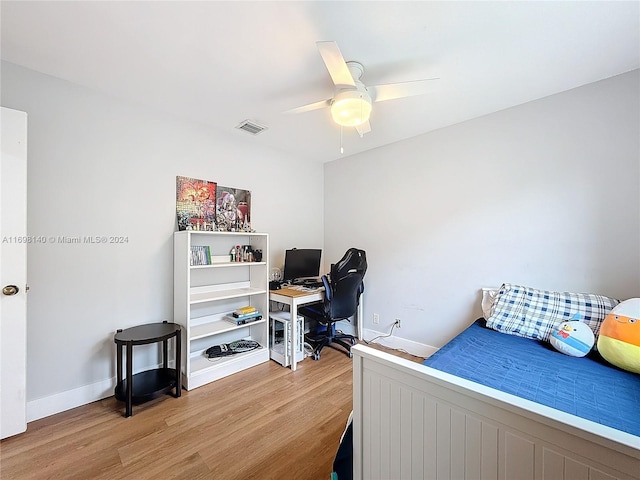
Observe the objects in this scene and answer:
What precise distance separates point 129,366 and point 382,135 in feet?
10.2

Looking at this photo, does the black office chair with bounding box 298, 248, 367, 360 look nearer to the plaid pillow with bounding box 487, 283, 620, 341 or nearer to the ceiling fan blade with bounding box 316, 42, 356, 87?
the plaid pillow with bounding box 487, 283, 620, 341

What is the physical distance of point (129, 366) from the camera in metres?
1.93

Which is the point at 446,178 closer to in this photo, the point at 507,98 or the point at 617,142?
the point at 507,98

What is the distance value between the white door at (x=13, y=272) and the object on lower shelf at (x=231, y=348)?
125 cm

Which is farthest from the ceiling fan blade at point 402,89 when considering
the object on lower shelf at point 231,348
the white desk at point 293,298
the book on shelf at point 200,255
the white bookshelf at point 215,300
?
the object on lower shelf at point 231,348

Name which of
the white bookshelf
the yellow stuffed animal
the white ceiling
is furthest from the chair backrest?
the yellow stuffed animal

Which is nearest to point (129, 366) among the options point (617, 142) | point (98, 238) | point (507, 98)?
point (98, 238)

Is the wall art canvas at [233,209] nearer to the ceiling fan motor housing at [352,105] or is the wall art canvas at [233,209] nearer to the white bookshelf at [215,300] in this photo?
the white bookshelf at [215,300]

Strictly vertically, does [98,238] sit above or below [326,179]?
below

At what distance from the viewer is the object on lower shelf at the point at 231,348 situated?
8.63 feet

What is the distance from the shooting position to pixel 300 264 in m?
3.37

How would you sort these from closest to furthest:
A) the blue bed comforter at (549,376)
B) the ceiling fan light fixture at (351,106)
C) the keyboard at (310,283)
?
the blue bed comforter at (549,376), the ceiling fan light fixture at (351,106), the keyboard at (310,283)

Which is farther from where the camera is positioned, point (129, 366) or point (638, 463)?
point (129, 366)

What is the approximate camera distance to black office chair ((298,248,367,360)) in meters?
2.84
